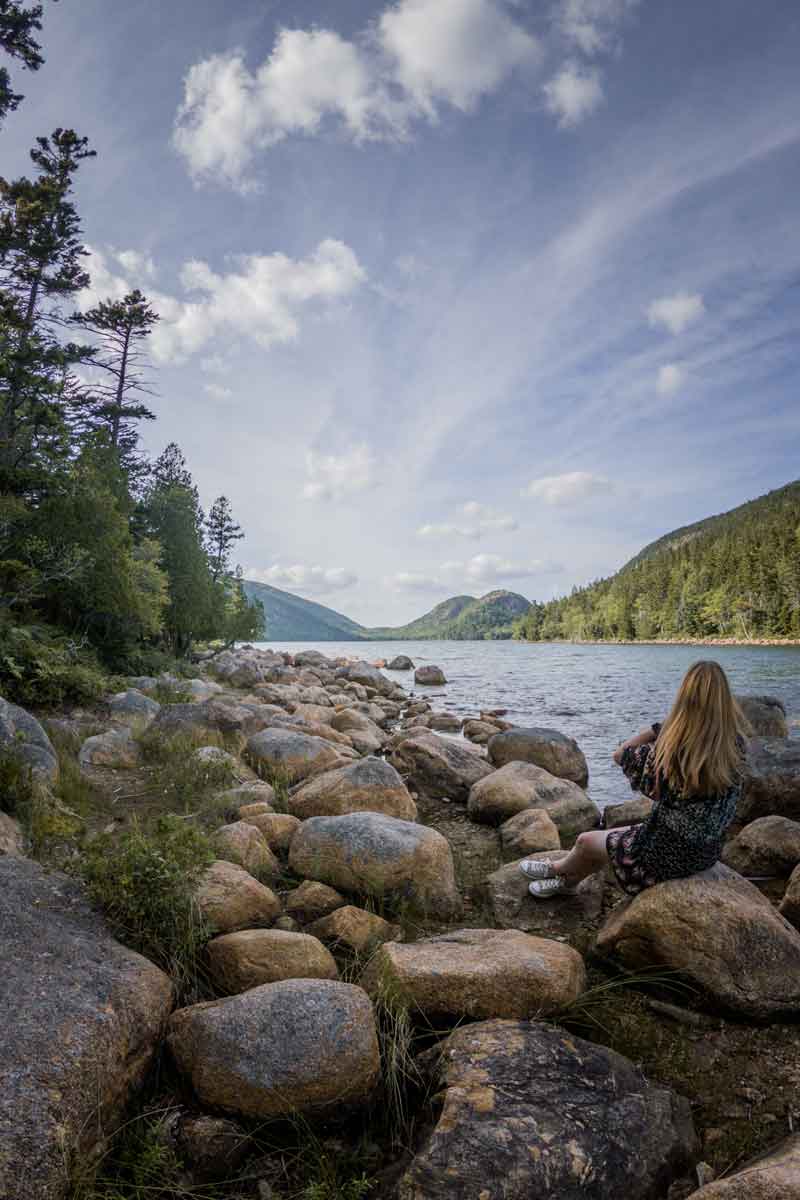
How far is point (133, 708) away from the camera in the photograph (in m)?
10.7

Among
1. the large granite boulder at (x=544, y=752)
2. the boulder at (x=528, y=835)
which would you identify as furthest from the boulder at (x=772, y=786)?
the large granite boulder at (x=544, y=752)

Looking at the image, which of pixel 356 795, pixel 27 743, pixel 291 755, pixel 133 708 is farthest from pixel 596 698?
pixel 27 743

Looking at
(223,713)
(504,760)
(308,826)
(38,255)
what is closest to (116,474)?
Answer: (38,255)

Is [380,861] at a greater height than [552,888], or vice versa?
[380,861]

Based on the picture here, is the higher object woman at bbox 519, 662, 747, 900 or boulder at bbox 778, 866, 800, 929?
woman at bbox 519, 662, 747, 900

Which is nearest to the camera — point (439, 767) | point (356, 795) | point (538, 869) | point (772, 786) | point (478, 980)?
point (478, 980)

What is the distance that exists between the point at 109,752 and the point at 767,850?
8.07 metres

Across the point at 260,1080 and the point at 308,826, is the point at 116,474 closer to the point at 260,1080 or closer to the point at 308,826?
the point at 308,826

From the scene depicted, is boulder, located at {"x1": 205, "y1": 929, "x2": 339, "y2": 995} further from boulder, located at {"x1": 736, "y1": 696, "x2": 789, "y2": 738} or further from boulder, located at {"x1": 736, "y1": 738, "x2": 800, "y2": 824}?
boulder, located at {"x1": 736, "y1": 696, "x2": 789, "y2": 738}

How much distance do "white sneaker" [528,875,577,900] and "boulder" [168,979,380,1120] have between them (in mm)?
2514

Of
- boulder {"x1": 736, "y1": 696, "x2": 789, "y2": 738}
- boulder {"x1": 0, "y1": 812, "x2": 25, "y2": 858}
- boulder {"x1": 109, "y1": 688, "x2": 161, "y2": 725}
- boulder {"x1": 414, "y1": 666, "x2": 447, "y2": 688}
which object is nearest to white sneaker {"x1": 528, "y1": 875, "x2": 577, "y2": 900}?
boulder {"x1": 0, "y1": 812, "x2": 25, "y2": 858}

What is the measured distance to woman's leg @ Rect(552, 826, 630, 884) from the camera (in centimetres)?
461

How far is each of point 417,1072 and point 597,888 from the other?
9.27 feet

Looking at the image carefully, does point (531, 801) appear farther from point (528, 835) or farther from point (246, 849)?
point (246, 849)
